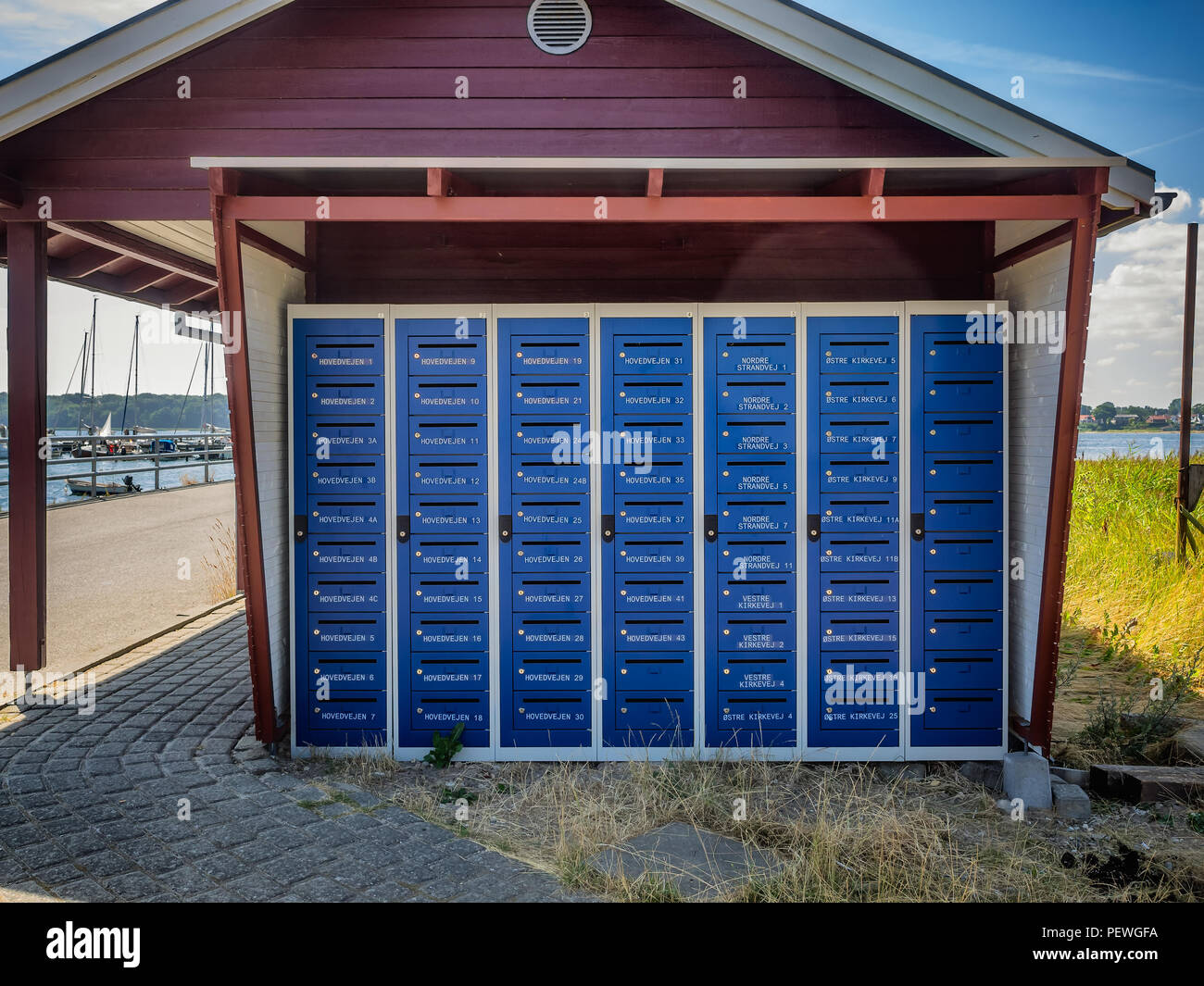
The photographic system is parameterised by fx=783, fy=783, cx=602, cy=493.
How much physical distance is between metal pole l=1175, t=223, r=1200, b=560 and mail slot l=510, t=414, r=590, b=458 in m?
6.73

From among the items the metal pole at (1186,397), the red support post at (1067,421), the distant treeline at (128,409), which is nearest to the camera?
the red support post at (1067,421)

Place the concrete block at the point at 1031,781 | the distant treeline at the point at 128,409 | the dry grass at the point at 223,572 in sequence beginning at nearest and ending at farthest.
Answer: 1. the concrete block at the point at 1031,781
2. the dry grass at the point at 223,572
3. the distant treeline at the point at 128,409

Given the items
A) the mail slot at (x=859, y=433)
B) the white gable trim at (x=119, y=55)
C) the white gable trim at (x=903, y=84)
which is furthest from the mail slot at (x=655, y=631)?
the white gable trim at (x=119, y=55)

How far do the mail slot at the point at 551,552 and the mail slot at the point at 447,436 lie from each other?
1.82ft

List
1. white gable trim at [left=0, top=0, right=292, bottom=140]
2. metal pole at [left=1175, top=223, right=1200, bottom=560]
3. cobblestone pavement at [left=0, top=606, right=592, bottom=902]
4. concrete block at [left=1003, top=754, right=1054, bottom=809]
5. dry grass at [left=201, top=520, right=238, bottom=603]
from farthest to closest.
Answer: dry grass at [left=201, top=520, right=238, bottom=603] → metal pole at [left=1175, top=223, right=1200, bottom=560] → white gable trim at [left=0, top=0, right=292, bottom=140] → concrete block at [left=1003, top=754, right=1054, bottom=809] → cobblestone pavement at [left=0, top=606, right=592, bottom=902]

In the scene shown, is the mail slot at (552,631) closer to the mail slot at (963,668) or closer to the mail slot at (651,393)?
the mail slot at (651,393)

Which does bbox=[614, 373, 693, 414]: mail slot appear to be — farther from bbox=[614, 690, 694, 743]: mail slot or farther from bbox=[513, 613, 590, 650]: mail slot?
Answer: bbox=[614, 690, 694, 743]: mail slot

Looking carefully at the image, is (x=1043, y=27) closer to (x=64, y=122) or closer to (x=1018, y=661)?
(x=1018, y=661)

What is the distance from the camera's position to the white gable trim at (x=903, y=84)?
385 centimetres

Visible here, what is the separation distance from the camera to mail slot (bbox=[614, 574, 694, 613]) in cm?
425

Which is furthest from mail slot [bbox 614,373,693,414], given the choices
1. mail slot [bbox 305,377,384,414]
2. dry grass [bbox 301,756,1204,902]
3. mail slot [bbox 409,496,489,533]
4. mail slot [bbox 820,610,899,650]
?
dry grass [bbox 301,756,1204,902]

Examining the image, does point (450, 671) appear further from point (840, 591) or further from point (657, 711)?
point (840, 591)

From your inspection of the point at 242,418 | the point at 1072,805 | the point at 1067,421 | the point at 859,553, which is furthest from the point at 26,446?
the point at 1072,805

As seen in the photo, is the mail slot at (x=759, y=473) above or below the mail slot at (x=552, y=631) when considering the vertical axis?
above
